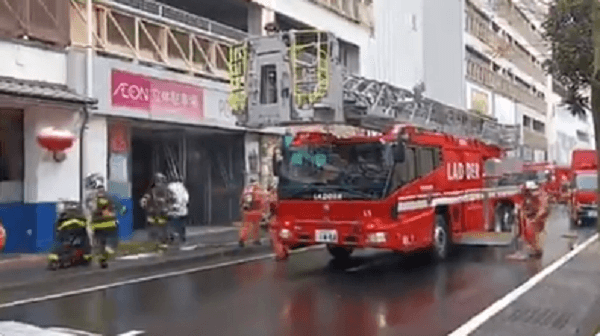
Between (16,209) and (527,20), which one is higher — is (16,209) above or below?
below

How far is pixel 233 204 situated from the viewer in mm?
24453

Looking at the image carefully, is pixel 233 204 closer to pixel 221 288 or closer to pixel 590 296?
pixel 221 288

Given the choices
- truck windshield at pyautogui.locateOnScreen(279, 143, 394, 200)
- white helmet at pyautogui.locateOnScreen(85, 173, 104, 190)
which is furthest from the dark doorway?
truck windshield at pyautogui.locateOnScreen(279, 143, 394, 200)

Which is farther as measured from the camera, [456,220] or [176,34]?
[176,34]

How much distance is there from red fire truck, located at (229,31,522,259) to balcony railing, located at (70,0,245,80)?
5267 mm

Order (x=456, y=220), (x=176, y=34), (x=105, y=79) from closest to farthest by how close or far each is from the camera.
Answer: (x=456, y=220) → (x=105, y=79) → (x=176, y=34)

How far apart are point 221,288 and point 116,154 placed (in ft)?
25.8

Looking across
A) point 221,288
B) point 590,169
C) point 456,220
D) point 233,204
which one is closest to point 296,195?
point 221,288

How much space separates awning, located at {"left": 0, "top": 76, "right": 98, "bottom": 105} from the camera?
1426 cm

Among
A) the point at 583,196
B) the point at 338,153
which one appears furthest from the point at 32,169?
the point at 583,196

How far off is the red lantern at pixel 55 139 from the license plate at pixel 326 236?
6124mm

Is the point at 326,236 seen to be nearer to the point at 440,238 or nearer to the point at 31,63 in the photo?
the point at 440,238

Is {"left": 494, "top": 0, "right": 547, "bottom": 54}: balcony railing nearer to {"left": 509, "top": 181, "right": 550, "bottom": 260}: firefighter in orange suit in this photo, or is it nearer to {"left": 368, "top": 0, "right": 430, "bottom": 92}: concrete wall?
{"left": 509, "top": 181, "right": 550, "bottom": 260}: firefighter in orange suit

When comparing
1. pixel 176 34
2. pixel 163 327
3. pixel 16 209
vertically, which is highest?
pixel 176 34
